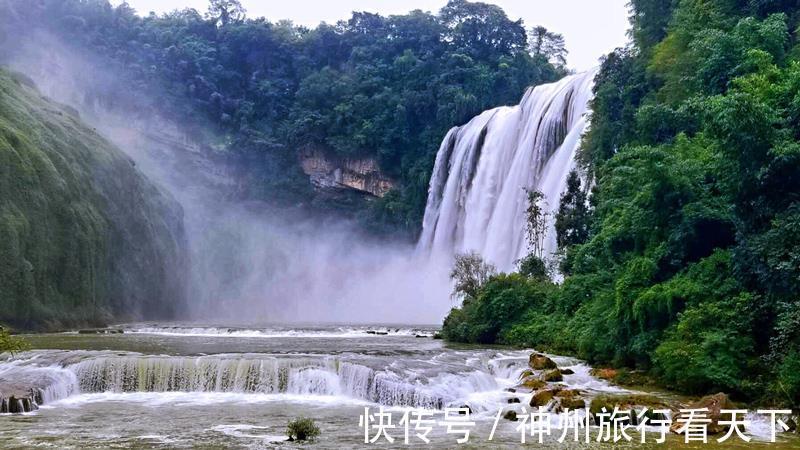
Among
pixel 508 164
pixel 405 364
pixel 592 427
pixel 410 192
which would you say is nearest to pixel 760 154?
pixel 592 427

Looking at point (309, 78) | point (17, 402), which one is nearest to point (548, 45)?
point (309, 78)

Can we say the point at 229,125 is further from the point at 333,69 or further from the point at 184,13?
the point at 184,13

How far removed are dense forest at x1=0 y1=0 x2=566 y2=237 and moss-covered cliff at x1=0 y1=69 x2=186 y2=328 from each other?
16.9m

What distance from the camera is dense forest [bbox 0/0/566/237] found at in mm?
63781

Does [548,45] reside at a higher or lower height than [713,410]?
higher

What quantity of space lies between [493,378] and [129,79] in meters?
55.7

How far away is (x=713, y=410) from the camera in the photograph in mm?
13156

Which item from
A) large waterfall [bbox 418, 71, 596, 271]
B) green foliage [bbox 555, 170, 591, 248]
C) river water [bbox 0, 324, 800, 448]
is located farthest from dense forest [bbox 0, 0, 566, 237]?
river water [bbox 0, 324, 800, 448]

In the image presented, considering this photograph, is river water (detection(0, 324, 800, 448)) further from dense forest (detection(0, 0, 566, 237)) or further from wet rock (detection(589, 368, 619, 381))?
dense forest (detection(0, 0, 566, 237))

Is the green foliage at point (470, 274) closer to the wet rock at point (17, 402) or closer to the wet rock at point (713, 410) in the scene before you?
the wet rock at point (713, 410)

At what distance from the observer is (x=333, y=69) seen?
72625 mm

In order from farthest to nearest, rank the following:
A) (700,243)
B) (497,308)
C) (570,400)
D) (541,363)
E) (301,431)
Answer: (497,308) → (541,363) → (700,243) → (570,400) → (301,431)

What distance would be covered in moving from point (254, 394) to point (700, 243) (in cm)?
1143

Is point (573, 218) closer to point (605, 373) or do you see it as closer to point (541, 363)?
point (541, 363)
